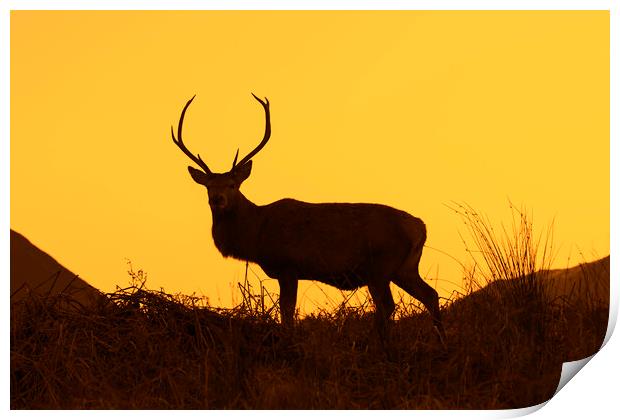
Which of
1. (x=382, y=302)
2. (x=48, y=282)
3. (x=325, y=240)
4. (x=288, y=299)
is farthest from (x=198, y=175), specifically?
(x=382, y=302)

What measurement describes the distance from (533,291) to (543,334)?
0.84ft

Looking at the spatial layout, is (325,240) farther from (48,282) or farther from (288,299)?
(48,282)

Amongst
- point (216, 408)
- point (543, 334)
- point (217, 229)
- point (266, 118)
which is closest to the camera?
point (216, 408)

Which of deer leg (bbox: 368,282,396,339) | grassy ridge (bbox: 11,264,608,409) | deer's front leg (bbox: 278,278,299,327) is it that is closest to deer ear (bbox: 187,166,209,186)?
deer's front leg (bbox: 278,278,299,327)

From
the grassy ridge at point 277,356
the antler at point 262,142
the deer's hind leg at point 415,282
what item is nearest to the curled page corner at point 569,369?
the grassy ridge at point 277,356

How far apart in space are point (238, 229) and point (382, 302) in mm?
1245

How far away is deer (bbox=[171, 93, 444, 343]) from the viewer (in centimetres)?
724

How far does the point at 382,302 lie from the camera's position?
22.7ft

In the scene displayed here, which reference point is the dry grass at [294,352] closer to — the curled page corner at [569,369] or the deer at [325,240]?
the curled page corner at [569,369]

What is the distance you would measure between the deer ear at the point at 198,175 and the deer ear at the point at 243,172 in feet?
0.65

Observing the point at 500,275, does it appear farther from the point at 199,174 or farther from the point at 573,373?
the point at 199,174

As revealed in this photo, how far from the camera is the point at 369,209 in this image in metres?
7.40
